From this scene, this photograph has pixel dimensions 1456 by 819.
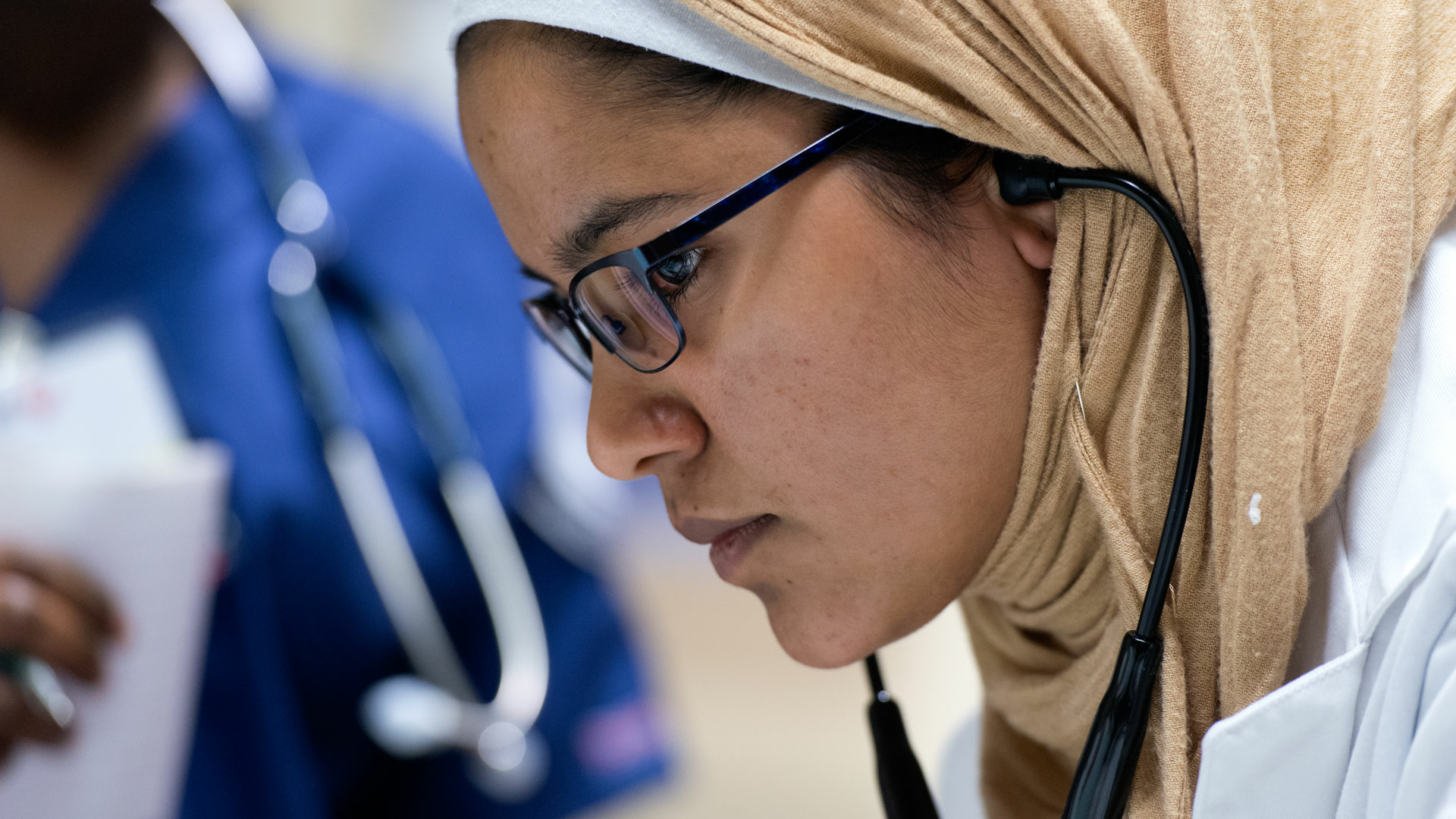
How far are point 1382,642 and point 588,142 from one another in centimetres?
49

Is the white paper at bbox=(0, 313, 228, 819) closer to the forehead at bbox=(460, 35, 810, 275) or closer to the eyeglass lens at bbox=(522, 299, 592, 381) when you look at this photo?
the eyeglass lens at bbox=(522, 299, 592, 381)

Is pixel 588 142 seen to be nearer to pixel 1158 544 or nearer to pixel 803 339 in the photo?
pixel 803 339

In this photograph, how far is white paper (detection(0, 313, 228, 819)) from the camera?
915mm

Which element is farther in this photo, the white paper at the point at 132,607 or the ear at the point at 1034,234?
the white paper at the point at 132,607

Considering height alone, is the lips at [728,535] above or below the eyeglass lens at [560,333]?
below

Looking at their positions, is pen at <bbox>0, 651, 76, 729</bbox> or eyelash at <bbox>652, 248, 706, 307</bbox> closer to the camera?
eyelash at <bbox>652, 248, 706, 307</bbox>

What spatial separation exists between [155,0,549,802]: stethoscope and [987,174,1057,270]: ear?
0.82m

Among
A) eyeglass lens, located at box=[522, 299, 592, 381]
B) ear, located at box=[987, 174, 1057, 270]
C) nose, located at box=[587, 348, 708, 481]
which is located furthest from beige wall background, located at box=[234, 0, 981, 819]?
ear, located at box=[987, 174, 1057, 270]

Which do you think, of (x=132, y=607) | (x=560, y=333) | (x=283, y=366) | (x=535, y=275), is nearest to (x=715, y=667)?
(x=283, y=366)

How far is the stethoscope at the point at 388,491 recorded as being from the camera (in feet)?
3.95

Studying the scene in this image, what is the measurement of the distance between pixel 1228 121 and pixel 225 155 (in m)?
1.15

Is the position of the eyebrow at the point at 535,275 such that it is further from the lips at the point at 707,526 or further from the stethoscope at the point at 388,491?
the stethoscope at the point at 388,491

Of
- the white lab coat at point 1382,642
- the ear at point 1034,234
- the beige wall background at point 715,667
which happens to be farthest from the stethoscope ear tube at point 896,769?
the beige wall background at point 715,667

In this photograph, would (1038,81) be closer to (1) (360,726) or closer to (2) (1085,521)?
(2) (1085,521)
